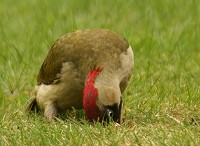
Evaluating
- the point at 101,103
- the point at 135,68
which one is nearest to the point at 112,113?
the point at 101,103

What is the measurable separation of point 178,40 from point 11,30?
2.44 m

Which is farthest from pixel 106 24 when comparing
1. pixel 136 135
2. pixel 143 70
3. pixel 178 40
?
pixel 136 135

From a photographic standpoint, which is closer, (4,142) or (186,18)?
(4,142)

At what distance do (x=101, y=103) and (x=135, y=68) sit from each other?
2.69 meters

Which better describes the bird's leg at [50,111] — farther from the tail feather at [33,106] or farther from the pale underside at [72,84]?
the tail feather at [33,106]

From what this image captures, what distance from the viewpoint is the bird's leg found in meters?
8.08

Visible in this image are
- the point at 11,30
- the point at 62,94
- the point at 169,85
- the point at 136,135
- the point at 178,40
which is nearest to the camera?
the point at 136,135

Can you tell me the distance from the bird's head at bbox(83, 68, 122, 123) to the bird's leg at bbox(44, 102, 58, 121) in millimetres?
852

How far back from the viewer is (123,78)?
7.84 m

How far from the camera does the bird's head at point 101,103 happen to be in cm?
718

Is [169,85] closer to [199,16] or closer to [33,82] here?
[33,82]

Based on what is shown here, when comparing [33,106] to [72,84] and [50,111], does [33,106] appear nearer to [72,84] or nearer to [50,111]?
[50,111]

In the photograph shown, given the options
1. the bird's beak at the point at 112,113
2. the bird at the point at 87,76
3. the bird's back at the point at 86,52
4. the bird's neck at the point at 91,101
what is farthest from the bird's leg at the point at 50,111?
the bird's beak at the point at 112,113

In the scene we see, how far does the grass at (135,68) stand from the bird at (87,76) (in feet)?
0.58
